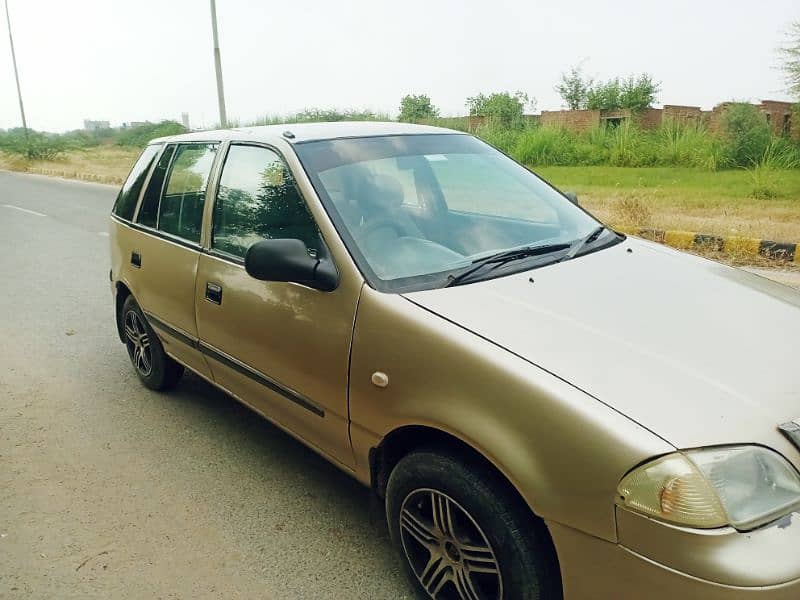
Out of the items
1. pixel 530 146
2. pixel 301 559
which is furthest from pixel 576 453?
pixel 530 146

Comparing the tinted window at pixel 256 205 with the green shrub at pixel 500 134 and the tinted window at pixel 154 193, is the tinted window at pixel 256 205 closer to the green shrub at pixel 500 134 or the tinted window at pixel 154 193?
the tinted window at pixel 154 193

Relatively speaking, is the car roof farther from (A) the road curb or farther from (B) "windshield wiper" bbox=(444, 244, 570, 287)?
(A) the road curb

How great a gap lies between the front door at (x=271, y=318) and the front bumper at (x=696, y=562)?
1.09m

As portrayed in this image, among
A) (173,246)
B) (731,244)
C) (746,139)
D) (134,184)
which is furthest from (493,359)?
(746,139)

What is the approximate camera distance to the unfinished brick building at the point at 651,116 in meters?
18.7

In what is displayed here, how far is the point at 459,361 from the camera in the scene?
198 cm

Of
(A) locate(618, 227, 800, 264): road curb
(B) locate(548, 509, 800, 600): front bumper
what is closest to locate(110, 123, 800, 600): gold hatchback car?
(B) locate(548, 509, 800, 600): front bumper

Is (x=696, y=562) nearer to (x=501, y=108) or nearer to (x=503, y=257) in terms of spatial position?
(x=503, y=257)

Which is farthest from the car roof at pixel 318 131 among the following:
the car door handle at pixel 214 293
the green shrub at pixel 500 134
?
the green shrub at pixel 500 134

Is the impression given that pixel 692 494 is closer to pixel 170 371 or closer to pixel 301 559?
pixel 301 559

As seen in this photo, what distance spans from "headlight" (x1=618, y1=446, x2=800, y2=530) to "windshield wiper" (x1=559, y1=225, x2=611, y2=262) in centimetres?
115

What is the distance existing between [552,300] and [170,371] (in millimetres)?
2796

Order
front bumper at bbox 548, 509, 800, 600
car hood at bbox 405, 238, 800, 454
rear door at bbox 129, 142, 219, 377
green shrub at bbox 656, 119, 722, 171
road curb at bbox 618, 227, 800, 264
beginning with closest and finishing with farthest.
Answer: front bumper at bbox 548, 509, 800, 600 → car hood at bbox 405, 238, 800, 454 → rear door at bbox 129, 142, 219, 377 → road curb at bbox 618, 227, 800, 264 → green shrub at bbox 656, 119, 722, 171

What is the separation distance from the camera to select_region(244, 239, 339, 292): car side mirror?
240 centimetres
